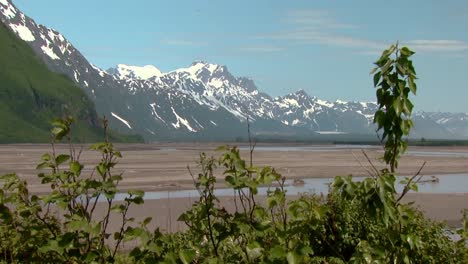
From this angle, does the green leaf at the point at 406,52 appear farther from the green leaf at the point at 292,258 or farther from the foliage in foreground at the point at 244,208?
the green leaf at the point at 292,258

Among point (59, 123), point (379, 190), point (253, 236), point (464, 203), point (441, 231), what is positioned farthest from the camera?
point (464, 203)

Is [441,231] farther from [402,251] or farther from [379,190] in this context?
[379,190]

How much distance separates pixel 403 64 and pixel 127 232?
267cm

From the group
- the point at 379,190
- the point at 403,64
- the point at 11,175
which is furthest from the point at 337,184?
the point at 11,175

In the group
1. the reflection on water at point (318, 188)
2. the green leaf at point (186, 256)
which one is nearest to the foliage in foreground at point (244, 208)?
the green leaf at point (186, 256)

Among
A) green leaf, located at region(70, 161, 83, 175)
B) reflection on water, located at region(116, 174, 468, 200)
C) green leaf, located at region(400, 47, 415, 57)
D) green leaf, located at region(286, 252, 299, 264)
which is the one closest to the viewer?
green leaf, located at region(286, 252, 299, 264)

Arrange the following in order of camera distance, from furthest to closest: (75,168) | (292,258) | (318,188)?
(318,188), (75,168), (292,258)

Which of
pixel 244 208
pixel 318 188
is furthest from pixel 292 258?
pixel 318 188

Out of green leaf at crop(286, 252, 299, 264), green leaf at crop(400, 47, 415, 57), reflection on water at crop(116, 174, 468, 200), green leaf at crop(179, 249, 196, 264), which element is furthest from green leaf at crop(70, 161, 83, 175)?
reflection on water at crop(116, 174, 468, 200)

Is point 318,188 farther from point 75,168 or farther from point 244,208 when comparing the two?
point 75,168

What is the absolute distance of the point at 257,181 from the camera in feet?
16.6

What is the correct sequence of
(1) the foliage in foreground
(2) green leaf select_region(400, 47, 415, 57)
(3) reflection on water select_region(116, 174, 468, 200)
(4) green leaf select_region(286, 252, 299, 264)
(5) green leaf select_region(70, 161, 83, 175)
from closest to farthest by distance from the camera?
(4) green leaf select_region(286, 252, 299, 264) → (1) the foliage in foreground → (2) green leaf select_region(400, 47, 415, 57) → (5) green leaf select_region(70, 161, 83, 175) → (3) reflection on water select_region(116, 174, 468, 200)

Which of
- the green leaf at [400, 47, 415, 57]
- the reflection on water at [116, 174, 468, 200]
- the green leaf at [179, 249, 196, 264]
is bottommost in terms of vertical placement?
the reflection on water at [116, 174, 468, 200]

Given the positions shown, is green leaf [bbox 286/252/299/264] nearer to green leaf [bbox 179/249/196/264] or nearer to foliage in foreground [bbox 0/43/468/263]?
foliage in foreground [bbox 0/43/468/263]
